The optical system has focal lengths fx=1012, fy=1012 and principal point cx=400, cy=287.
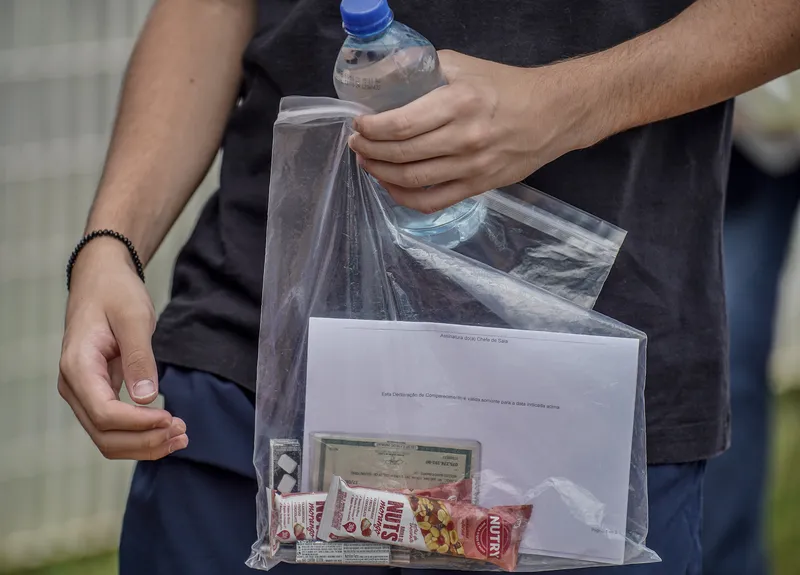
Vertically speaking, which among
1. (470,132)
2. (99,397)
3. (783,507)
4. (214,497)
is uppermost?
(470,132)

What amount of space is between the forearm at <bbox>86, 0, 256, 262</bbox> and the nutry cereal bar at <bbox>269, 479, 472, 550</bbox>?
357mm

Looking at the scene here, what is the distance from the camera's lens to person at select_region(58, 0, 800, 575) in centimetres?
89

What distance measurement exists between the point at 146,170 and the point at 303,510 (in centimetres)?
44

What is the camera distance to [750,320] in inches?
93.0

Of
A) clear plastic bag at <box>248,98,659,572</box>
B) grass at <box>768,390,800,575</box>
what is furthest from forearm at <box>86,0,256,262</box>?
grass at <box>768,390,800,575</box>

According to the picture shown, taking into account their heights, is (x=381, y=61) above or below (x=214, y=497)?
above

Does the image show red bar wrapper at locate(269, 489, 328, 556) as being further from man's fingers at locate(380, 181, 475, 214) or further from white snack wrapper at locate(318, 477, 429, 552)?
man's fingers at locate(380, 181, 475, 214)

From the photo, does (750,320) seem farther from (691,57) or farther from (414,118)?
(414,118)

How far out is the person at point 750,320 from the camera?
7.23 ft

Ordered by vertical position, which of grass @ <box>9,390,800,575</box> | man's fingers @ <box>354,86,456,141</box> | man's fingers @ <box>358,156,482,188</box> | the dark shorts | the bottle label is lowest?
grass @ <box>9,390,800,575</box>

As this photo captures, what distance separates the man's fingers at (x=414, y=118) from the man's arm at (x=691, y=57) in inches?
Answer: 6.5

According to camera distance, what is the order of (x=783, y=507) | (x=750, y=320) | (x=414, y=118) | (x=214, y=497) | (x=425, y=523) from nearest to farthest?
(x=414, y=118) → (x=425, y=523) → (x=214, y=497) → (x=750, y=320) → (x=783, y=507)

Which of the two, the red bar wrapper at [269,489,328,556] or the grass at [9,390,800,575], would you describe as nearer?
the red bar wrapper at [269,489,328,556]

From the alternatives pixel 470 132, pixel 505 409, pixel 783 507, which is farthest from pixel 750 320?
pixel 470 132
